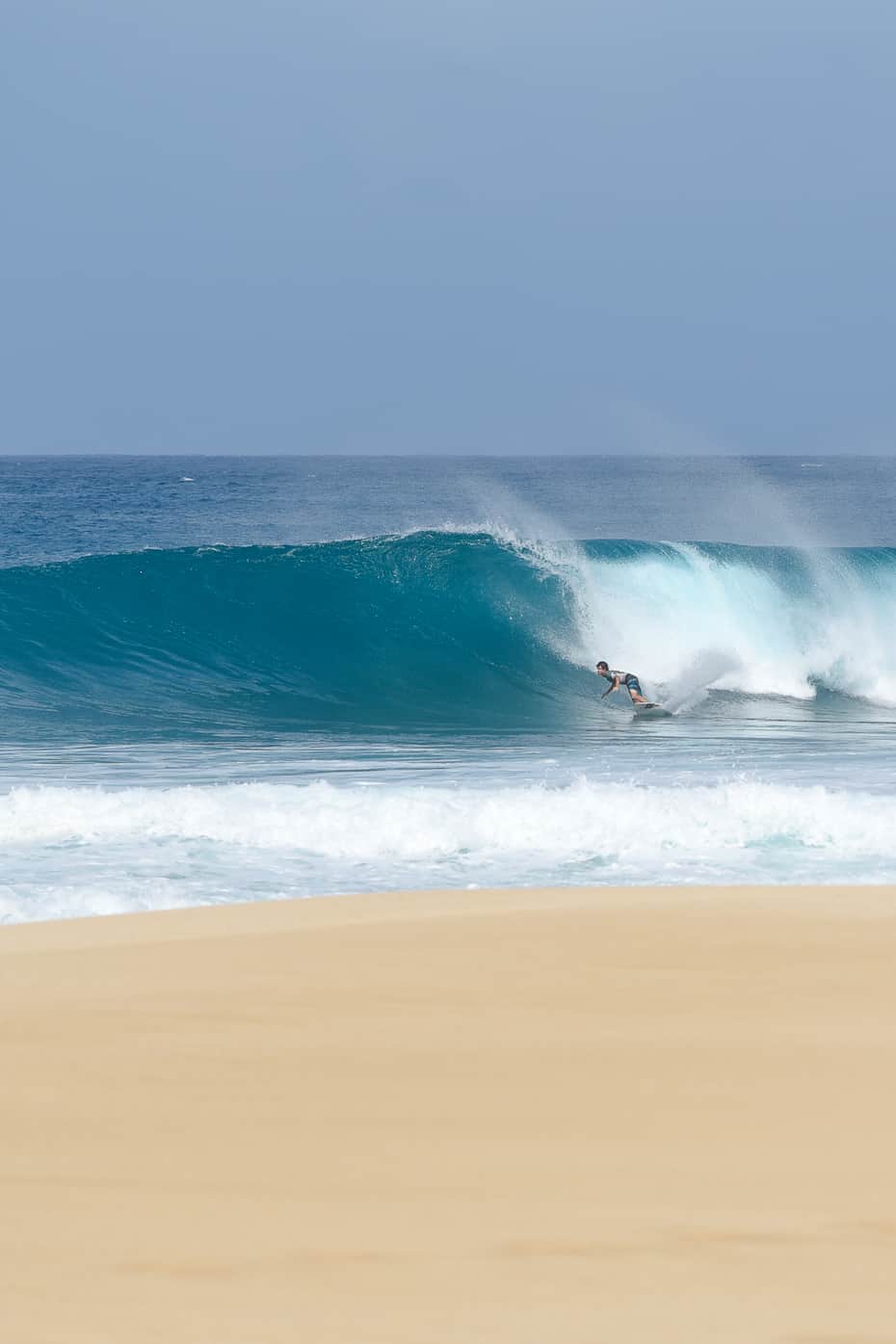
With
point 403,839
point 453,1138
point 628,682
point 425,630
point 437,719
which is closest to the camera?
point 453,1138

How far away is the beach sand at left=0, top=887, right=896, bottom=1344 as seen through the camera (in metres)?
2.29

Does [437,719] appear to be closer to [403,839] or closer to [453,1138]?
[403,839]

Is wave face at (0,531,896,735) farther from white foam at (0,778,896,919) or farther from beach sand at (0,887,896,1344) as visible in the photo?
beach sand at (0,887,896,1344)

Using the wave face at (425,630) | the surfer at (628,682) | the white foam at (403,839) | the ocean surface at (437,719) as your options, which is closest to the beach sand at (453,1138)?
the white foam at (403,839)

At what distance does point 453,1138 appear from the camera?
295cm

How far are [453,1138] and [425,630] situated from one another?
15.6 meters

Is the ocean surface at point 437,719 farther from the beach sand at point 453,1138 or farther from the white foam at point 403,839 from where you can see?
the beach sand at point 453,1138

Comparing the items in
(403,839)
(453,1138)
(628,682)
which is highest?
(628,682)

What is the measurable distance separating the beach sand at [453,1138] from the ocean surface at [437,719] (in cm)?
210

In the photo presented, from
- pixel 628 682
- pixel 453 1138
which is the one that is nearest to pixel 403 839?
pixel 453 1138

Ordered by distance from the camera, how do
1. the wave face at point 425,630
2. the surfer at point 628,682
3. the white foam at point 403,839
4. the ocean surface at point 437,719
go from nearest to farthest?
the white foam at point 403,839 → the ocean surface at point 437,719 → the surfer at point 628,682 → the wave face at point 425,630

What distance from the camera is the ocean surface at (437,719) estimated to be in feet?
23.3

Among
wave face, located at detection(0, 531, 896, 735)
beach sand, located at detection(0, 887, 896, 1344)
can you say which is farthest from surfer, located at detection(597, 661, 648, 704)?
beach sand, located at detection(0, 887, 896, 1344)

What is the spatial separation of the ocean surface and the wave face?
0.17ft
